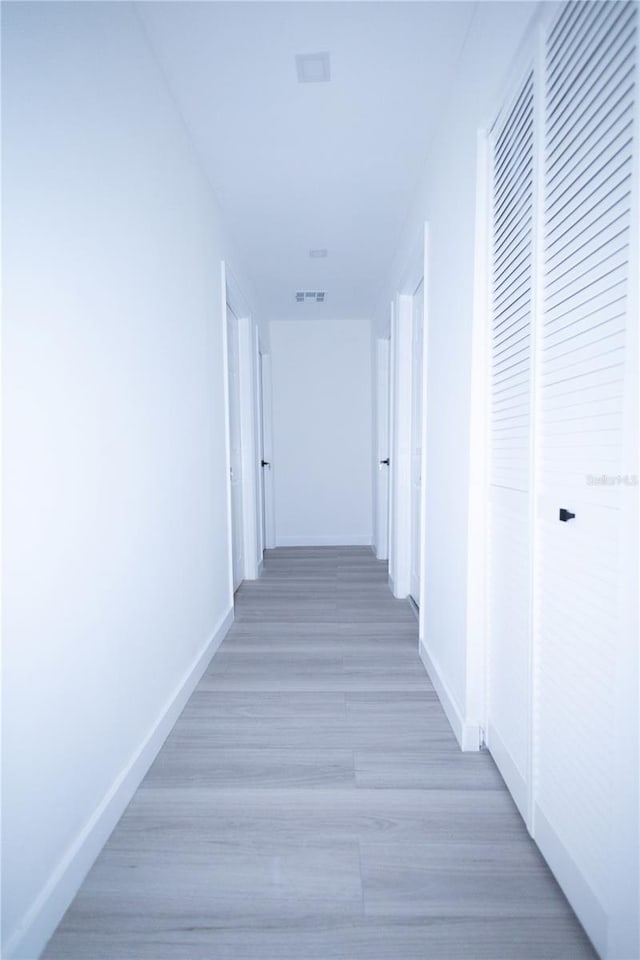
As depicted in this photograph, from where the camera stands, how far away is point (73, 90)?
4.33 feet

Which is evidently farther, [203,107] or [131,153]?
[203,107]

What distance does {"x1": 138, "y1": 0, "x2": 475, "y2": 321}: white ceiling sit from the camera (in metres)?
1.76

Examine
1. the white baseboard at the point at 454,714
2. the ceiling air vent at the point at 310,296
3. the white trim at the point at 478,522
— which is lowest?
the white baseboard at the point at 454,714

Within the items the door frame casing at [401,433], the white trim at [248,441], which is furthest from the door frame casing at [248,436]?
the door frame casing at [401,433]

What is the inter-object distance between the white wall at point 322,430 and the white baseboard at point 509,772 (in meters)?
4.21

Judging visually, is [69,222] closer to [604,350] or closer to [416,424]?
[604,350]

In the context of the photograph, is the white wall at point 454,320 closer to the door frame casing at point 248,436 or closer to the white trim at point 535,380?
the white trim at point 535,380

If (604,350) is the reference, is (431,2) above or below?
above

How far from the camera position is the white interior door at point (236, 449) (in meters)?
3.96

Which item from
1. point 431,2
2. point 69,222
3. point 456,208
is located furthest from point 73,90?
point 456,208

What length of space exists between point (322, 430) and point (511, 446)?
14.3 feet

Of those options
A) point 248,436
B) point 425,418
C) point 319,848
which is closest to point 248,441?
point 248,436

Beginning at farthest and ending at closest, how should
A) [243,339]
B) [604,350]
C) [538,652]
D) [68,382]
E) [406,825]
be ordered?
1. [243,339]
2. [406,825]
3. [538,652]
4. [68,382]
5. [604,350]

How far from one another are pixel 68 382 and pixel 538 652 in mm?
1539
